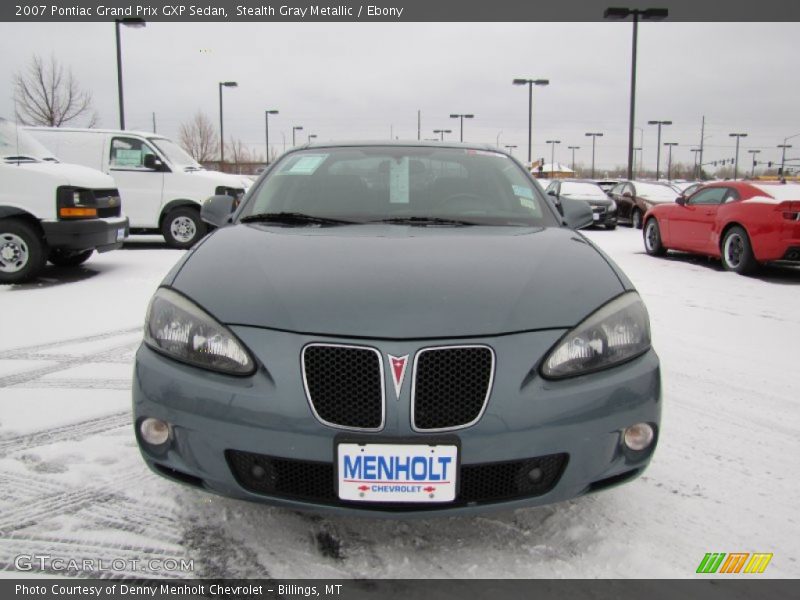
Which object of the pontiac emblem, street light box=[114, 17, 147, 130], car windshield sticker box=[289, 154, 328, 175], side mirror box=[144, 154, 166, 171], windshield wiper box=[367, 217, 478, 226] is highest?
street light box=[114, 17, 147, 130]

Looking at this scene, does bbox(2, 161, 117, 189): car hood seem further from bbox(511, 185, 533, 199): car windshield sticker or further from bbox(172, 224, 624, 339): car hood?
bbox(511, 185, 533, 199): car windshield sticker

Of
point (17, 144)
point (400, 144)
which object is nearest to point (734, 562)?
point (400, 144)

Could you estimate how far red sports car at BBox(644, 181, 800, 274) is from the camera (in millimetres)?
7844

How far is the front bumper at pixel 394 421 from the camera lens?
175 centimetres

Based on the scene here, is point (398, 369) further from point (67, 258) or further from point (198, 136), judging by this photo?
point (198, 136)

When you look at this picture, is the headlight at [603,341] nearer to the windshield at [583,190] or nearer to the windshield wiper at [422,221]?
the windshield wiper at [422,221]

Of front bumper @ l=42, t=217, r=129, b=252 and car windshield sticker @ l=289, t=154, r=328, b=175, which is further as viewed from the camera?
front bumper @ l=42, t=217, r=129, b=252

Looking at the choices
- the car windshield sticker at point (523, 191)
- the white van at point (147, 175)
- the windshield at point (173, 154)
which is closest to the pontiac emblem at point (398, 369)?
the car windshield sticker at point (523, 191)

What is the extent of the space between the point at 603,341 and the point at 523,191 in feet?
4.67

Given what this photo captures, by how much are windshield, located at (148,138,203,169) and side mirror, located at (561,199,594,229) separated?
885 cm

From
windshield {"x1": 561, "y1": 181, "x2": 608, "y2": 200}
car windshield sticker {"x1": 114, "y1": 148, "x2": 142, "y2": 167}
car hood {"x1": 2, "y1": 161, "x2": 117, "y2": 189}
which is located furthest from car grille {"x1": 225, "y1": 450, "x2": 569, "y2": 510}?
windshield {"x1": 561, "y1": 181, "x2": 608, "y2": 200}

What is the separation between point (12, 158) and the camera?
23.2 ft

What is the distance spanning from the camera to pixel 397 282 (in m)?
2.04

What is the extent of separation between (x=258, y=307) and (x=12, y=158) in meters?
6.68
